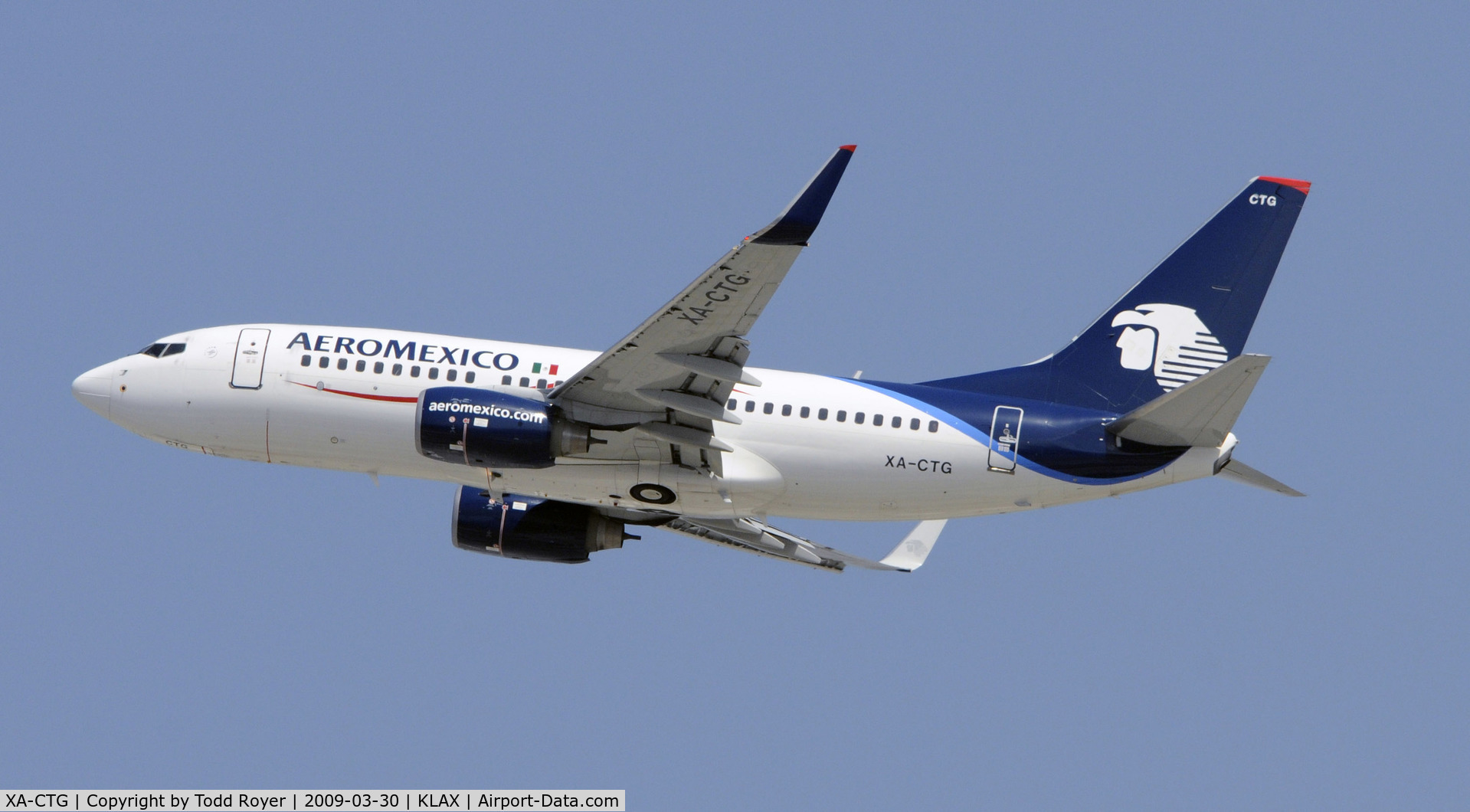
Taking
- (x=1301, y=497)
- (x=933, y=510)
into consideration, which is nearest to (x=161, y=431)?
(x=933, y=510)

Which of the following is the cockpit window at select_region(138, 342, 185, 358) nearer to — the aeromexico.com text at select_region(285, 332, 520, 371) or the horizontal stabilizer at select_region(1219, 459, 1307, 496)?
the aeromexico.com text at select_region(285, 332, 520, 371)

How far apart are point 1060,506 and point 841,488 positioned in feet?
14.7

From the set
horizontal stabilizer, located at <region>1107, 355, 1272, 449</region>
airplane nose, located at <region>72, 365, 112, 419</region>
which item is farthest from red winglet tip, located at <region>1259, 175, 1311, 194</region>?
airplane nose, located at <region>72, 365, 112, 419</region>

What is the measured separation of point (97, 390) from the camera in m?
38.5

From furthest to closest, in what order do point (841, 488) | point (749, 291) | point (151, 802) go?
point (841, 488), point (151, 802), point (749, 291)

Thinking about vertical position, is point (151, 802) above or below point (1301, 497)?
below

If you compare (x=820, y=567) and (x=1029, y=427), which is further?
(x=820, y=567)

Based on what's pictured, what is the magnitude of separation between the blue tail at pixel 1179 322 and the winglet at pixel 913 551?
7785 millimetres

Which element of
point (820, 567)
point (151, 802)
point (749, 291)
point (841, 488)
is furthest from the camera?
point (820, 567)

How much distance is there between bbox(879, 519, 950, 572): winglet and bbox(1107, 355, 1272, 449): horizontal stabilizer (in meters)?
9.44

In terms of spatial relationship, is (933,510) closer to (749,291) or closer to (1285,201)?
(749,291)

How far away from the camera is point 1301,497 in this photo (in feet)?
116

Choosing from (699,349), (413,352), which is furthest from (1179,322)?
(413,352)

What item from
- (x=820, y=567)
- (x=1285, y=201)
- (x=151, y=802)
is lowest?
(x=151, y=802)
